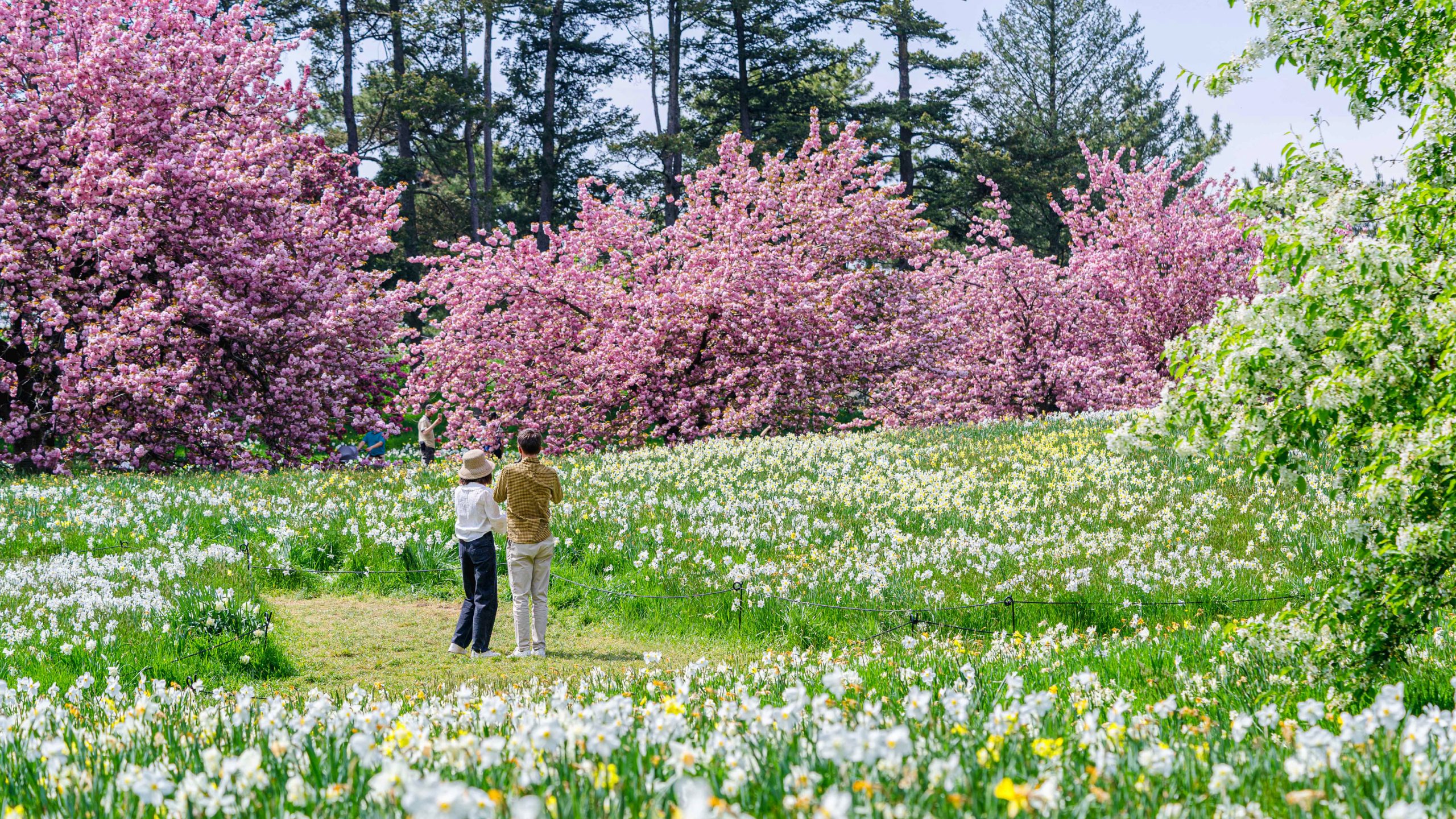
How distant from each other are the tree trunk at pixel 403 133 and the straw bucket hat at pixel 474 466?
30808mm

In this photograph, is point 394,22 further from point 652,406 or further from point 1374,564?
point 1374,564

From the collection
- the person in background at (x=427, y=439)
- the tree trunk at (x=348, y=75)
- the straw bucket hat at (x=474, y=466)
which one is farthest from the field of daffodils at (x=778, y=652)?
the tree trunk at (x=348, y=75)

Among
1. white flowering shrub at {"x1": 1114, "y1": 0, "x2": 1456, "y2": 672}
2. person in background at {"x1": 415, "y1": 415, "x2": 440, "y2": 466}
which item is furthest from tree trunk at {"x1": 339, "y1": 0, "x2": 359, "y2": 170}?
white flowering shrub at {"x1": 1114, "y1": 0, "x2": 1456, "y2": 672}

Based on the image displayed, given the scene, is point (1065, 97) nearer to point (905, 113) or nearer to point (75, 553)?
point (905, 113)

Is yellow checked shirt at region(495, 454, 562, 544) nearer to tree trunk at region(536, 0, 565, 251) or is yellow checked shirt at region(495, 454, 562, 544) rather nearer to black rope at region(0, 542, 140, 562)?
black rope at region(0, 542, 140, 562)

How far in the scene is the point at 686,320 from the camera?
2116cm

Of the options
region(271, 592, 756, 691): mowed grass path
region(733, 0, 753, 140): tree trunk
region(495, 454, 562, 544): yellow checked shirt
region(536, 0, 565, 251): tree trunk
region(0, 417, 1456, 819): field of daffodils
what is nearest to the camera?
region(0, 417, 1456, 819): field of daffodils

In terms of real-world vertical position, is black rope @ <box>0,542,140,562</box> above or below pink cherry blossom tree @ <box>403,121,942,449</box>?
below

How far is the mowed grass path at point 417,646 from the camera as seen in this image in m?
8.33

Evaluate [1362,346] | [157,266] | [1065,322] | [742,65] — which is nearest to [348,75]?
[742,65]

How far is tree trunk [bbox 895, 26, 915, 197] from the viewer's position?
4388 centimetres

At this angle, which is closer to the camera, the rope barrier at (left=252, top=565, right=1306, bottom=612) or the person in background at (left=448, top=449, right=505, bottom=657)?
the rope barrier at (left=252, top=565, right=1306, bottom=612)

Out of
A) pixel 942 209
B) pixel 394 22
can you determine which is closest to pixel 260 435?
pixel 394 22

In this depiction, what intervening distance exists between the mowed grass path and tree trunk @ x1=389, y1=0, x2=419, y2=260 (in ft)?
96.9
